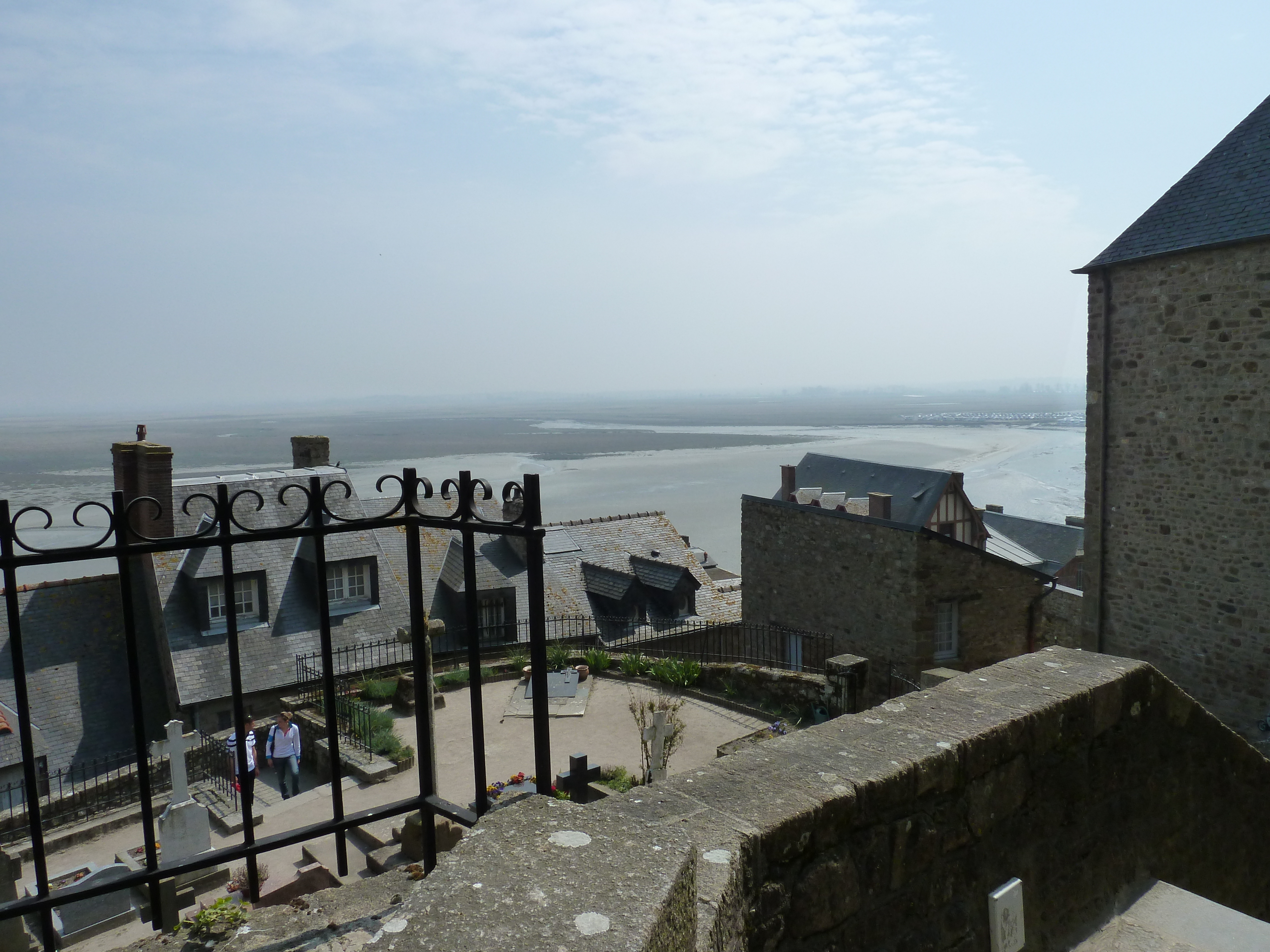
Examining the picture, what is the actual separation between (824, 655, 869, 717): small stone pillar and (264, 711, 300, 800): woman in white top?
21.4 feet

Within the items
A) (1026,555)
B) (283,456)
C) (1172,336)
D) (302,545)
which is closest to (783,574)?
(1172,336)

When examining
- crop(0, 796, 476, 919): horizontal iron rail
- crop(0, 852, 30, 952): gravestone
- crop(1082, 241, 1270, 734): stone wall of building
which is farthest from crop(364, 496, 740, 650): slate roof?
crop(0, 796, 476, 919): horizontal iron rail

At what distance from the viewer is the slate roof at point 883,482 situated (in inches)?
948

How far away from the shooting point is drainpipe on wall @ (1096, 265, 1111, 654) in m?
13.9

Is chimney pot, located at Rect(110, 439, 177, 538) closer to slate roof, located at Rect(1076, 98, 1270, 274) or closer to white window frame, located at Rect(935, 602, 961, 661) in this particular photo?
white window frame, located at Rect(935, 602, 961, 661)

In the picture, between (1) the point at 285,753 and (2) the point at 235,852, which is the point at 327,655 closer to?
(2) the point at 235,852

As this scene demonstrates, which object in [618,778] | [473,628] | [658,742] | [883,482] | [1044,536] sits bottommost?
[1044,536]

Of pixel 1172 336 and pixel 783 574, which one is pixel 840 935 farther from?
pixel 783 574

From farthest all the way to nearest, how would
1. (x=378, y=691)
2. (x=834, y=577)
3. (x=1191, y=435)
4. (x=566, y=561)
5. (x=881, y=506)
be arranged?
1. (x=881, y=506)
2. (x=566, y=561)
3. (x=834, y=577)
4. (x=1191, y=435)
5. (x=378, y=691)

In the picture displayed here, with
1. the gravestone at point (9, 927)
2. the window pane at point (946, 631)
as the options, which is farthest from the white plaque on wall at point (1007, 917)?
the window pane at point (946, 631)

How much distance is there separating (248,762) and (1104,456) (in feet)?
45.4

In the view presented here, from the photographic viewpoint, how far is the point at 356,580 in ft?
60.4

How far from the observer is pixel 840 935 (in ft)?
8.83

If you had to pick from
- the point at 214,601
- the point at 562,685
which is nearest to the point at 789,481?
the point at 214,601
